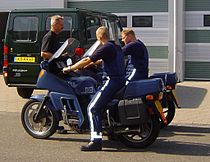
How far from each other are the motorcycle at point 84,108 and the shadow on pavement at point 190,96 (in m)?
3.56

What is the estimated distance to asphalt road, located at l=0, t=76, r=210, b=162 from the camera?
6.45 m

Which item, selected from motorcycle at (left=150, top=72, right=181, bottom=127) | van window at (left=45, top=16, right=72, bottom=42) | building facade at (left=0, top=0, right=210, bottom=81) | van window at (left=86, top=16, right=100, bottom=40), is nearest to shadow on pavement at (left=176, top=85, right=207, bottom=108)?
building facade at (left=0, top=0, right=210, bottom=81)

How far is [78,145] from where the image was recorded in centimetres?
720

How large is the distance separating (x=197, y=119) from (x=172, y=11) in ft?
19.7

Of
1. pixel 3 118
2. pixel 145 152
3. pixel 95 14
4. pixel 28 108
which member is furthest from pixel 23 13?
pixel 145 152

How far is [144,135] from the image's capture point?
695cm

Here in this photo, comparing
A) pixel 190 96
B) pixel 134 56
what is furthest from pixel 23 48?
pixel 190 96

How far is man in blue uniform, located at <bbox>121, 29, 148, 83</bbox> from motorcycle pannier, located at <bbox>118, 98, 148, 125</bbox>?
35.0 inches

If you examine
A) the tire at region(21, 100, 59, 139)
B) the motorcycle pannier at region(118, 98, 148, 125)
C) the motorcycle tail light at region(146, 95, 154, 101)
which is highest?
the motorcycle tail light at region(146, 95, 154, 101)

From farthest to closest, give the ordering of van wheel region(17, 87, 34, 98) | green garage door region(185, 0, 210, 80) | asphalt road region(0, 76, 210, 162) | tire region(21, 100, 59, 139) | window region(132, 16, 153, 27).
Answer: window region(132, 16, 153, 27) < green garage door region(185, 0, 210, 80) < van wheel region(17, 87, 34, 98) < tire region(21, 100, 59, 139) < asphalt road region(0, 76, 210, 162)

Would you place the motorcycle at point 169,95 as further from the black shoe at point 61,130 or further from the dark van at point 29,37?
the dark van at point 29,37

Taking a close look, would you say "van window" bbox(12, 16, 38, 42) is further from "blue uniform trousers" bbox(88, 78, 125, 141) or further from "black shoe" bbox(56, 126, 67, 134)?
"blue uniform trousers" bbox(88, 78, 125, 141)

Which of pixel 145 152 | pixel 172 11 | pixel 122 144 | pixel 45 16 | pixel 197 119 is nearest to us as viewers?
pixel 145 152

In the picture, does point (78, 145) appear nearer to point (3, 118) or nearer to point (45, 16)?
point (3, 118)
